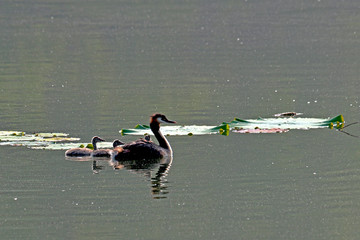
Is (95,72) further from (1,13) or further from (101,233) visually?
(1,13)

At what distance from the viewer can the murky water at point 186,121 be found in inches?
440

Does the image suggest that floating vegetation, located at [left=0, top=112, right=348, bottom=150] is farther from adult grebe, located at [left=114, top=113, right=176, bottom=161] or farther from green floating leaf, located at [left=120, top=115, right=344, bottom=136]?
adult grebe, located at [left=114, top=113, right=176, bottom=161]

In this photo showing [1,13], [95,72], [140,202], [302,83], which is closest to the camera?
[140,202]

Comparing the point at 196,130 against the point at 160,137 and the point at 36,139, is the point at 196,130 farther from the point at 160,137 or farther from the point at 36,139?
the point at 36,139

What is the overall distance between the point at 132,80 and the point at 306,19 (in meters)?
18.2

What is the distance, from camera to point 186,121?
17.5 meters

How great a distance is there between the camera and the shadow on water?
43.8ft

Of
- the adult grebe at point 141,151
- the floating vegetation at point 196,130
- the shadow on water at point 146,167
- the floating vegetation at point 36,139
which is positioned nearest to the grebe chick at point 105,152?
the shadow on water at point 146,167

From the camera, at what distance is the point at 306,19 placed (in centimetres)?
4125

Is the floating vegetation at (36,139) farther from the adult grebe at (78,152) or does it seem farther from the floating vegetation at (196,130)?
the adult grebe at (78,152)

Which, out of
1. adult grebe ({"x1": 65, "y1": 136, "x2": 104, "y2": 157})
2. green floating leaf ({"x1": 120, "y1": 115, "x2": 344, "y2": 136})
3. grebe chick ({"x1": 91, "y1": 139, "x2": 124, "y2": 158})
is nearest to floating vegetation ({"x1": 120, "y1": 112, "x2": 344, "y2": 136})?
green floating leaf ({"x1": 120, "y1": 115, "x2": 344, "y2": 136})

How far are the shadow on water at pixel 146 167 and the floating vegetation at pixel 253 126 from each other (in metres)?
1.31

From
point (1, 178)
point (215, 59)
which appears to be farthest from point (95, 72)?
point (1, 178)

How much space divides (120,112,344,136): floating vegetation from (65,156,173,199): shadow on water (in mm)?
1305
